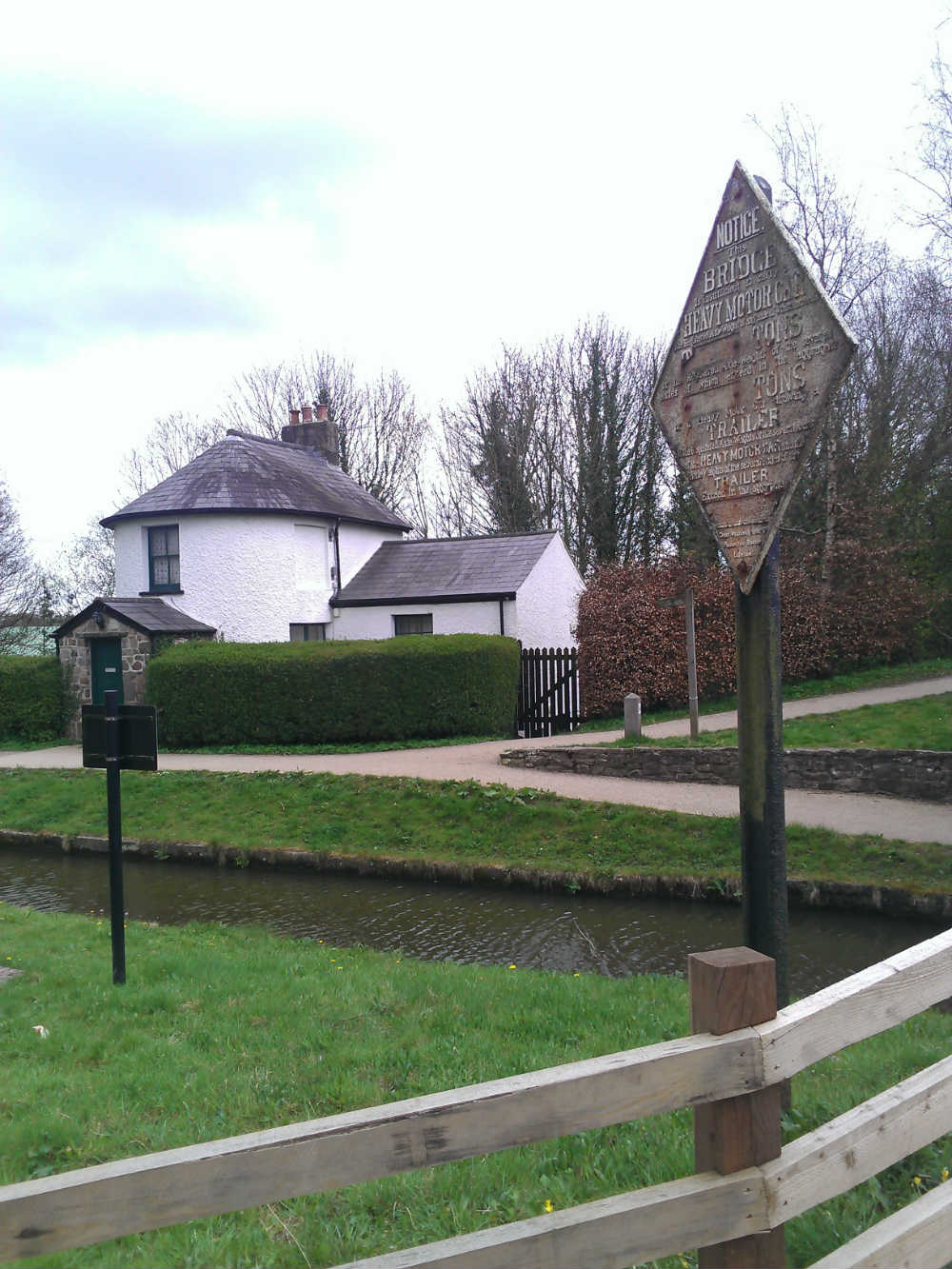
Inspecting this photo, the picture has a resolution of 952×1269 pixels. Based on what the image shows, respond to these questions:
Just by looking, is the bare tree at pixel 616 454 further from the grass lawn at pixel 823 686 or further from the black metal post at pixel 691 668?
the black metal post at pixel 691 668

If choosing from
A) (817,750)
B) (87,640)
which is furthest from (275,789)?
(87,640)

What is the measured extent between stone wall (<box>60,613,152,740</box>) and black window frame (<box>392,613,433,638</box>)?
6.12 metres

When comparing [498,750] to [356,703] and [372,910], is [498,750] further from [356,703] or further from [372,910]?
[372,910]

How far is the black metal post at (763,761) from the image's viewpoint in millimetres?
3740

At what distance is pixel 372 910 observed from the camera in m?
10.7

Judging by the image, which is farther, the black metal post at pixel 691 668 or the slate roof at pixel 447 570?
the slate roof at pixel 447 570

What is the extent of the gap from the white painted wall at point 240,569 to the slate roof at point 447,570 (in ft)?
4.41

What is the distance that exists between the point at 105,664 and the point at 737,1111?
76.1 feet

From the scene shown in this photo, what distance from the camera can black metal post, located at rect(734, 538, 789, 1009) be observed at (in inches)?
147

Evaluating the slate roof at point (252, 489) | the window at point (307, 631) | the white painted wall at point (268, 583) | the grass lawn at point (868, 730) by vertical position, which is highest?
the slate roof at point (252, 489)

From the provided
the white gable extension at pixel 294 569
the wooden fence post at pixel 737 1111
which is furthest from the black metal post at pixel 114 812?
the white gable extension at pixel 294 569

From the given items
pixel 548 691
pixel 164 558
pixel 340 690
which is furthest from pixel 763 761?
pixel 164 558

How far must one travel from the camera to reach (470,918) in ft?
33.5

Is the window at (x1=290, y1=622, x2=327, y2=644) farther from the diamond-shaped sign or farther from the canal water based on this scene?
the diamond-shaped sign
